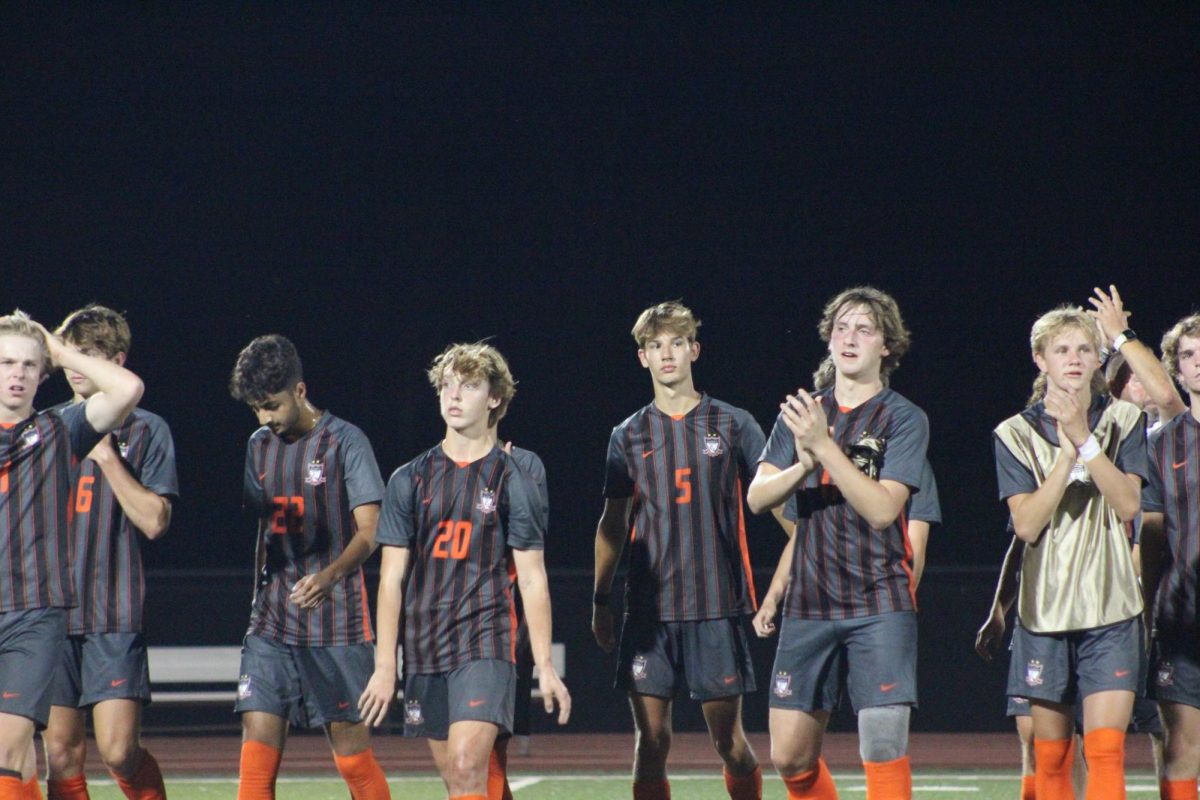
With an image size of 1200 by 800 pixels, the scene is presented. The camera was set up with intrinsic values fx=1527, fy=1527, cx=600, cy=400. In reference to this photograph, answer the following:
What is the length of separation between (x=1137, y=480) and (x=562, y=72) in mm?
9163

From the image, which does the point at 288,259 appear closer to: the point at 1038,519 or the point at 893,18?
the point at 893,18

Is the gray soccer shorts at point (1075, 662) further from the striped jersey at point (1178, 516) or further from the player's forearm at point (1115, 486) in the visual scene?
the player's forearm at point (1115, 486)

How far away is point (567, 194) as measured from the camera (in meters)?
13.3

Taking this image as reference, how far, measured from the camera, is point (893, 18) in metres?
13.1

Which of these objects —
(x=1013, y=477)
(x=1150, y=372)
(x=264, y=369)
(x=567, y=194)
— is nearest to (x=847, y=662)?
(x=1013, y=477)

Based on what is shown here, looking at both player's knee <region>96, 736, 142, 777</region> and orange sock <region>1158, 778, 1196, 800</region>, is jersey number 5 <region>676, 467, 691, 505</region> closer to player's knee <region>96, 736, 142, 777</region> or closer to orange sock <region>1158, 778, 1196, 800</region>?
orange sock <region>1158, 778, 1196, 800</region>

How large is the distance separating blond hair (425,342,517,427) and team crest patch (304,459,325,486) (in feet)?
2.07

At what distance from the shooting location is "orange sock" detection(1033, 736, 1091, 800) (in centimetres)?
490

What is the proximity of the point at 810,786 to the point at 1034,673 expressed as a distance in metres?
0.81

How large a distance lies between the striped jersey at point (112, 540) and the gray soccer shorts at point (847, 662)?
2.27 m

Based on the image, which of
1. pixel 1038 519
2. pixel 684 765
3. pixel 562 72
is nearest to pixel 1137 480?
pixel 1038 519

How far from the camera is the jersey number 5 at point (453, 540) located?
4.91m

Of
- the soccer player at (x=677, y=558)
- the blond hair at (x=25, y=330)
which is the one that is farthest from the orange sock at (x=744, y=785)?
the blond hair at (x=25, y=330)

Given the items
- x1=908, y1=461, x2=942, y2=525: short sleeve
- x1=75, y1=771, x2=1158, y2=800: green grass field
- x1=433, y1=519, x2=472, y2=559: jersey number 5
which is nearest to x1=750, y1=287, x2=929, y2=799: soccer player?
x1=908, y1=461, x2=942, y2=525: short sleeve
